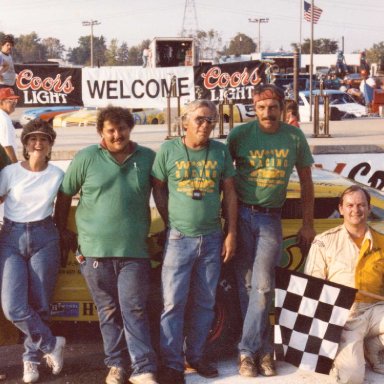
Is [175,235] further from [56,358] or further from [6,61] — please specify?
[6,61]

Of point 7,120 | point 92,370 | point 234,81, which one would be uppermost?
point 234,81

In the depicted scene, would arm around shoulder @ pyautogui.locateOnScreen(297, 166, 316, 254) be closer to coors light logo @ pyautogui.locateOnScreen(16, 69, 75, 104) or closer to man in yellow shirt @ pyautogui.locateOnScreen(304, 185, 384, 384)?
man in yellow shirt @ pyautogui.locateOnScreen(304, 185, 384, 384)

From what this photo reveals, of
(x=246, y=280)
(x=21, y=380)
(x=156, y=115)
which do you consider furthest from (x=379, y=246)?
(x=156, y=115)

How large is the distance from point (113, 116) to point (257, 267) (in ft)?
4.31

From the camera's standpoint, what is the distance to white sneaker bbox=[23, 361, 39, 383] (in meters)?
4.47

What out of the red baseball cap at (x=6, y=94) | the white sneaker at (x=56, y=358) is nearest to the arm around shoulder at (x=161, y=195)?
the white sneaker at (x=56, y=358)

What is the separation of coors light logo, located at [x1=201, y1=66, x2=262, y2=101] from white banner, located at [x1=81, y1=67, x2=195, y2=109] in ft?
1.31

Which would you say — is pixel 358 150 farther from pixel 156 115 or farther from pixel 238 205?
pixel 156 115

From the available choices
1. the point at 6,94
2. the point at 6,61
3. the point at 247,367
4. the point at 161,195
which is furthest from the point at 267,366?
the point at 6,61

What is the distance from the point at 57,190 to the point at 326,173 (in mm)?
2255

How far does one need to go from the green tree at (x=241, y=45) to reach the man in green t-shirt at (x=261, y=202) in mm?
120257

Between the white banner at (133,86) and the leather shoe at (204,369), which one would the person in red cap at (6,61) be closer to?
the white banner at (133,86)

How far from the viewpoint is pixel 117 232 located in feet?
13.8

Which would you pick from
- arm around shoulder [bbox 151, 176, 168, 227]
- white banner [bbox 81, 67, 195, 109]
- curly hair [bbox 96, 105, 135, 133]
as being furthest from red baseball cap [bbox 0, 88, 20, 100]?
white banner [bbox 81, 67, 195, 109]
